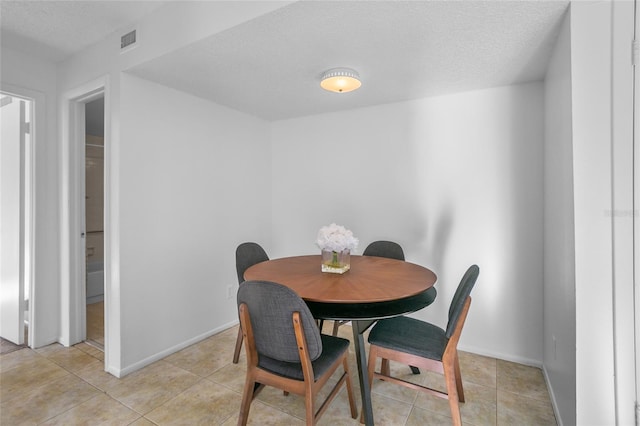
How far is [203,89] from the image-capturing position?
2.67 m

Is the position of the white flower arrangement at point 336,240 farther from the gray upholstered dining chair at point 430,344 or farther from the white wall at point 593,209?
the white wall at point 593,209

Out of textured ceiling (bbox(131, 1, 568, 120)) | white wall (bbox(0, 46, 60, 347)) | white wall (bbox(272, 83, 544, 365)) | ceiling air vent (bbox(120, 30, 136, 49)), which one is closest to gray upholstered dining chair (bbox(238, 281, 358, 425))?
textured ceiling (bbox(131, 1, 568, 120))

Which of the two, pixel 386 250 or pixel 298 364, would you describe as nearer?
pixel 298 364

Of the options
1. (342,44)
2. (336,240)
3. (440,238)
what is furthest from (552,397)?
(342,44)

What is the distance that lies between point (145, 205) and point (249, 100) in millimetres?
1356

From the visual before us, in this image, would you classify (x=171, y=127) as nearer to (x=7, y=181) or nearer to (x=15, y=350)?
(x=7, y=181)

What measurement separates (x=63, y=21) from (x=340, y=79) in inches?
77.6

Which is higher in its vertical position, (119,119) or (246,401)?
(119,119)

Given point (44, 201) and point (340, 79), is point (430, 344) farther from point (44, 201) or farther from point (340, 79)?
point (44, 201)

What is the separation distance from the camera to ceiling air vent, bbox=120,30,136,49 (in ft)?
7.17

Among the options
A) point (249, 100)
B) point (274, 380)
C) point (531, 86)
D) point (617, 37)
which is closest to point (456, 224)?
point (531, 86)

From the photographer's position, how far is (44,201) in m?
2.71

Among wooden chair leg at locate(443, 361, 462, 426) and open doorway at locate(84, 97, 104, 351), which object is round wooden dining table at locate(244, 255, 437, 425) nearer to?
wooden chair leg at locate(443, 361, 462, 426)

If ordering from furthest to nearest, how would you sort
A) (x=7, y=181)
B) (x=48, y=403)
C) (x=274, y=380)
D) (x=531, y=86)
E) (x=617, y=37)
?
1. (x=7, y=181)
2. (x=531, y=86)
3. (x=48, y=403)
4. (x=274, y=380)
5. (x=617, y=37)
